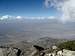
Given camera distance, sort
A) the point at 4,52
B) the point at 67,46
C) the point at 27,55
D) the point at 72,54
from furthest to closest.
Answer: the point at 67,46 < the point at 27,55 < the point at 4,52 < the point at 72,54

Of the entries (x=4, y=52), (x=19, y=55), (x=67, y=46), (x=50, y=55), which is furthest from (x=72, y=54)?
(x=4, y=52)

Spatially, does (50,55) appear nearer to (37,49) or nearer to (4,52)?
(37,49)

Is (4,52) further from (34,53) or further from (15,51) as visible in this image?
(34,53)

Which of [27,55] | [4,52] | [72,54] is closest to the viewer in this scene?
[72,54]

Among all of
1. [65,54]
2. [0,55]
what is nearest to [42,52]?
[65,54]

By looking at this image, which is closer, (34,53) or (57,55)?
(57,55)

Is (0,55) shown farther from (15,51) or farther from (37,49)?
(37,49)

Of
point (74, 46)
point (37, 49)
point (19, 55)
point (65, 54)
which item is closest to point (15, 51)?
point (19, 55)

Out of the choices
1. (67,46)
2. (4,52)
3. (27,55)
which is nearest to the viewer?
(4,52)

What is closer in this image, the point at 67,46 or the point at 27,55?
the point at 27,55
